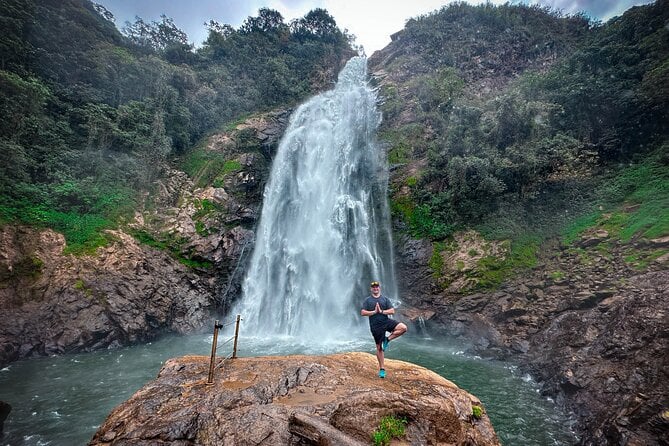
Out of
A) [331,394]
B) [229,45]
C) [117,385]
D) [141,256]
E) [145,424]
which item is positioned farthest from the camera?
[229,45]

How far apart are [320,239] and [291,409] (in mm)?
16259

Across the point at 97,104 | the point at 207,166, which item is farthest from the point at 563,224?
the point at 97,104

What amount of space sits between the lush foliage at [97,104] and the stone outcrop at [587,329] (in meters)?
19.6

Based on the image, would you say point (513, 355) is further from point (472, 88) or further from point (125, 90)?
point (125, 90)

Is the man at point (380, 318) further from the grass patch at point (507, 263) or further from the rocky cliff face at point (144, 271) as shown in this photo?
the rocky cliff face at point (144, 271)

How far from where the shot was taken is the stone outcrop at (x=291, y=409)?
4.58 metres

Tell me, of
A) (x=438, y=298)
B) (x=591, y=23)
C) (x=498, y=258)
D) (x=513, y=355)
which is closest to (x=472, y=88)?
(x=591, y=23)

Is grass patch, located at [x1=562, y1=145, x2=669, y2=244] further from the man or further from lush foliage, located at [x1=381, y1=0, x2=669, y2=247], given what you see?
the man

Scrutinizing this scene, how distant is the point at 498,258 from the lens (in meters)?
16.3

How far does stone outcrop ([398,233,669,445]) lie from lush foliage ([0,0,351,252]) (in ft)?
64.3

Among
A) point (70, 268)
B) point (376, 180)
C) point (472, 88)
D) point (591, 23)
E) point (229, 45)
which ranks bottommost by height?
point (70, 268)

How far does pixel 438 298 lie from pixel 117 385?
14.8 m

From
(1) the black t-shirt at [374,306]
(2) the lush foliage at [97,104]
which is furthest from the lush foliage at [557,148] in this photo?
(2) the lush foliage at [97,104]

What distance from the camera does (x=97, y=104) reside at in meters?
21.9
